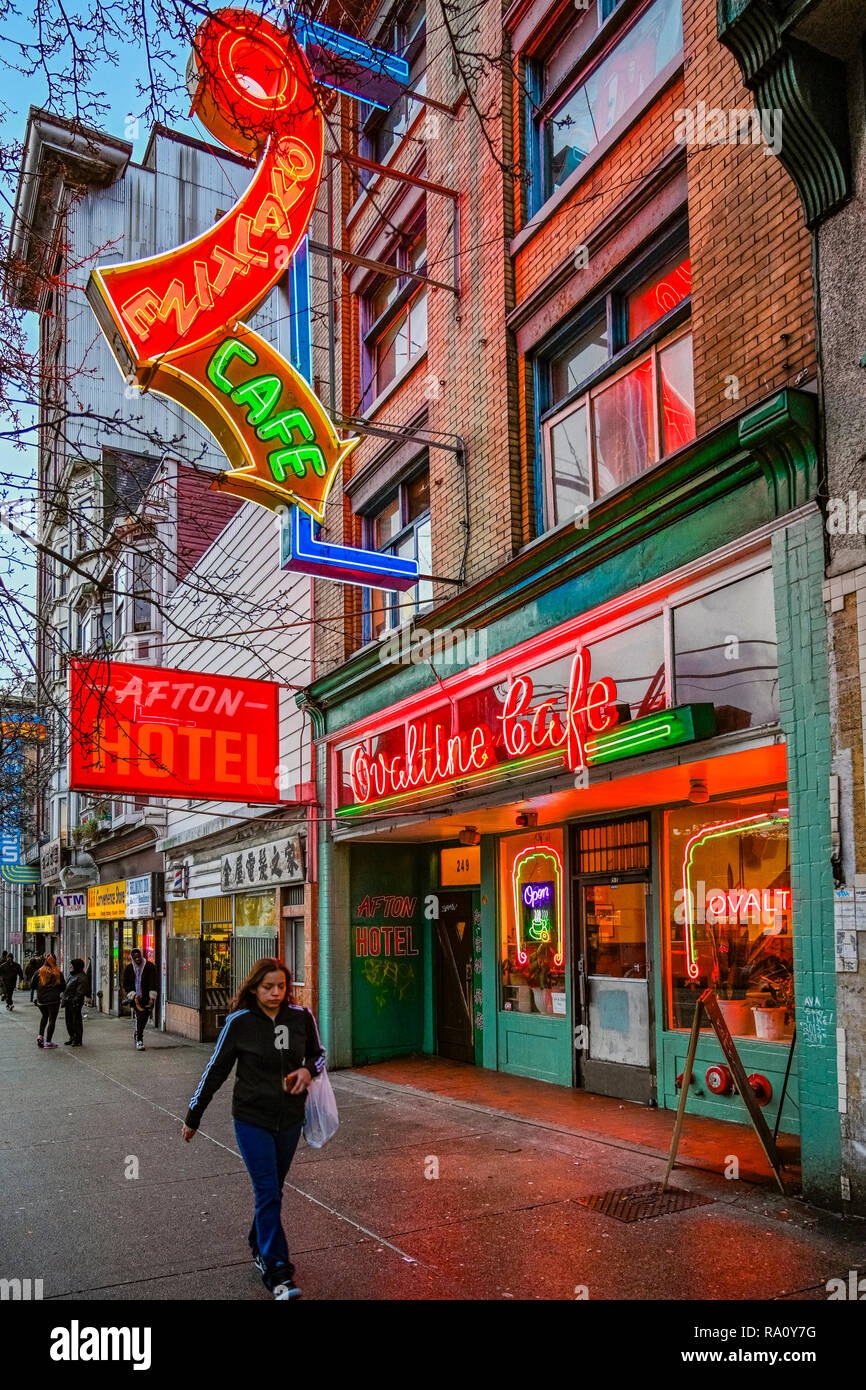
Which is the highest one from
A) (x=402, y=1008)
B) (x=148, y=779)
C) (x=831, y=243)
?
(x=831, y=243)

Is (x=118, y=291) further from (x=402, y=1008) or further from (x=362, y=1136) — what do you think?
(x=402, y=1008)

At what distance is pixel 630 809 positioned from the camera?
36.2 feet

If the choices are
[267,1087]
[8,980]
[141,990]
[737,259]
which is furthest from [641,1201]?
[8,980]

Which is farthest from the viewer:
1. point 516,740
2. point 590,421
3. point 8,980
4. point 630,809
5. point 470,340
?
point 8,980

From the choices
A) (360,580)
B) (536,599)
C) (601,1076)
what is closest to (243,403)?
(360,580)

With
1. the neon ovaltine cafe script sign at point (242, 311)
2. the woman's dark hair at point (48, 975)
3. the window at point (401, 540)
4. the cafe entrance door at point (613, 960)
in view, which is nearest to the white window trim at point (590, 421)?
the neon ovaltine cafe script sign at point (242, 311)

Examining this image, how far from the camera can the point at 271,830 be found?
1730 cm

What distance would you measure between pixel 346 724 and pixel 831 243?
959 cm

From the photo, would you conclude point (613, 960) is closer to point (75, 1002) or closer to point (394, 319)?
point (394, 319)

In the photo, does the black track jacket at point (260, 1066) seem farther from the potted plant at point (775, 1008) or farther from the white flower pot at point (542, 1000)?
the white flower pot at point (542, 1000)

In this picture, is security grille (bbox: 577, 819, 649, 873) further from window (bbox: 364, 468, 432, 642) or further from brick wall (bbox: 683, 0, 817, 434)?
brick wall (bbox: 683, 0, 817, 434)

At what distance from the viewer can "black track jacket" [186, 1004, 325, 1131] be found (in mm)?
6109

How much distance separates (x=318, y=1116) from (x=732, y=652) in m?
4.49

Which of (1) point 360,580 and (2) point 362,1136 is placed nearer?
(2) point 362,1136
